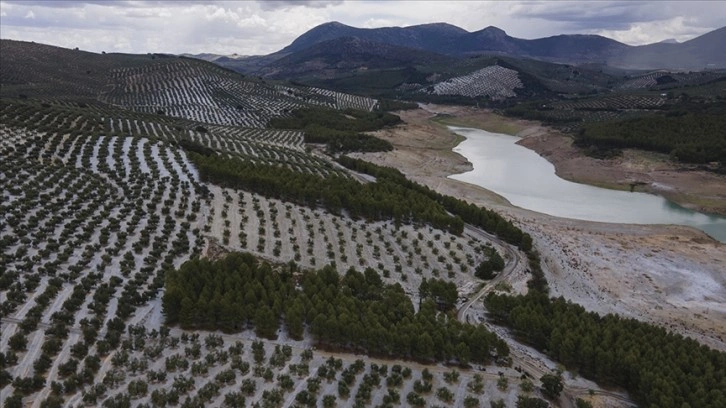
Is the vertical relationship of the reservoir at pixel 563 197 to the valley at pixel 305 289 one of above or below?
below

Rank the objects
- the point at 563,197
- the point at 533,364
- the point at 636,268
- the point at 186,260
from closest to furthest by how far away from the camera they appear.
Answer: the point at 533,364 → the point at 186,260 → the point at 636,268 → the point at 563,197

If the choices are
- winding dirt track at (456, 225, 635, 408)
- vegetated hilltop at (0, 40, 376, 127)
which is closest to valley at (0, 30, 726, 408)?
winding dirt track at (456, 225, 635, 408)

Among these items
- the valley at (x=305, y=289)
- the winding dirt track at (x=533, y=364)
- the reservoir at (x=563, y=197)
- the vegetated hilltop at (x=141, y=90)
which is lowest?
the reservoir at (x=563, y=197)

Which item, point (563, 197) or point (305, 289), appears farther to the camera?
point (563, 197)

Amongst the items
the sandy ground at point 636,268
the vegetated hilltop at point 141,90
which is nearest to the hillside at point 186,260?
the sandy ground at point 636,268

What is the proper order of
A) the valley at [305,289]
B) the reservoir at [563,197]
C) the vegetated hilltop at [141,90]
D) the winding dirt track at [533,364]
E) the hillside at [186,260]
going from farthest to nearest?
the vegetated hilltop at [141,90], the reservoir at [563,197], the winding dirt track at [533,364], the valley at [305,289], the hillside at [186,260]

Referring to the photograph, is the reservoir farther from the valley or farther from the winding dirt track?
the winding dirt track

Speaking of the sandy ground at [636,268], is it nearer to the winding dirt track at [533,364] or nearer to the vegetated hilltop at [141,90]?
the winding dirt track at [533,364]

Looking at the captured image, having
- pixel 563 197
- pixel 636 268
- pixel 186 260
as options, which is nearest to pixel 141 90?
pixel 563 197

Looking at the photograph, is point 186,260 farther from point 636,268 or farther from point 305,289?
point 636,268

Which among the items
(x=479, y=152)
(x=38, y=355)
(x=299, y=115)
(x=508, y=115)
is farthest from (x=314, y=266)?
(x=508, y=115)

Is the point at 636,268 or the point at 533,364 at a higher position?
the point at 533,364
